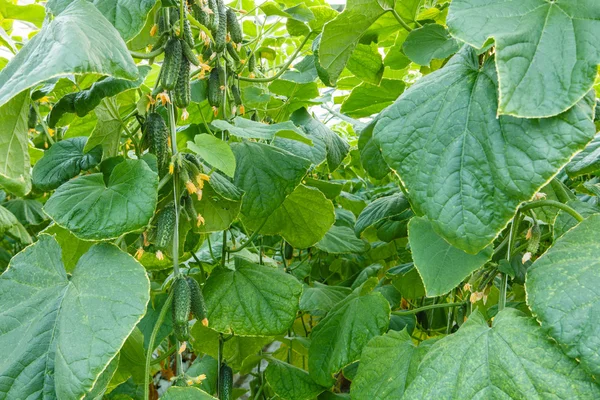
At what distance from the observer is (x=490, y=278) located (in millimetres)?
1026

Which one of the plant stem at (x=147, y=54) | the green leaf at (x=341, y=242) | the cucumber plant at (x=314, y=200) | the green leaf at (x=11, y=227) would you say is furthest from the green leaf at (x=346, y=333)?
the green leaf at (x=11, y=227)

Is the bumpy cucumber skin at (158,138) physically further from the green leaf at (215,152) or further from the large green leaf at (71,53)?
the large green leaf at (71,53)

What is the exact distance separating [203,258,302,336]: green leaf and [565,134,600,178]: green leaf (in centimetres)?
60

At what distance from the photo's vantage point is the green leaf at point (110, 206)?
0.91 meters

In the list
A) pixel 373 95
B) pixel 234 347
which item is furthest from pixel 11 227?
pixel 373 95

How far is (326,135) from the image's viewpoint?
1527 mm

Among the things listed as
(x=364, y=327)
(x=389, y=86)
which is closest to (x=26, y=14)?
(x=389, y=86)

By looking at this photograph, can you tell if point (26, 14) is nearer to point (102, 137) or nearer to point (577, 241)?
point (102, 137)

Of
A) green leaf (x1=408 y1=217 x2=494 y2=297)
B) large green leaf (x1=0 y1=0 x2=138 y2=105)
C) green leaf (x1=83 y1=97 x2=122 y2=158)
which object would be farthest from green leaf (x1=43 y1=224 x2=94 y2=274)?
green leaf (x1=408 y1=217 x2=494 y2=297)

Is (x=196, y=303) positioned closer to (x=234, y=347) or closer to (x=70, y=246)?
(x=70, y=246)

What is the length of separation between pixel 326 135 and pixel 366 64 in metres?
0.21

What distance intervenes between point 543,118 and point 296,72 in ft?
3.21

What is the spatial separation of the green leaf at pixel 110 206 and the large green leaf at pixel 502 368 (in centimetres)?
50

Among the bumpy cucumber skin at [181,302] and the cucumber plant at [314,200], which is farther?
the bumpy cucumber skin at [181,302]
